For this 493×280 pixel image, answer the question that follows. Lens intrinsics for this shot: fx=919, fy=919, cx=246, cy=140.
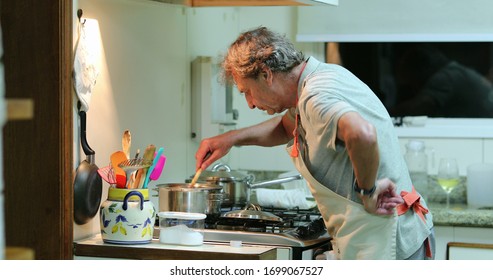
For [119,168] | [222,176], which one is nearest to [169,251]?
[119,168]

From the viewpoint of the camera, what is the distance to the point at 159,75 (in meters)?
2.91

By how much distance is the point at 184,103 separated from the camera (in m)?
3.16

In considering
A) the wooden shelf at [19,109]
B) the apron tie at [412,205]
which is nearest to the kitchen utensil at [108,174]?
the wooden shelf at [19,109]

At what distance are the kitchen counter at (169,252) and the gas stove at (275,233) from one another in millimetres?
63

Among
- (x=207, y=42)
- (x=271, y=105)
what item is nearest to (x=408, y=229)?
(x=271, y=105)

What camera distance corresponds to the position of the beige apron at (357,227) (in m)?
2.14

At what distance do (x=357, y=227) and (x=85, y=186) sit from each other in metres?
0.67

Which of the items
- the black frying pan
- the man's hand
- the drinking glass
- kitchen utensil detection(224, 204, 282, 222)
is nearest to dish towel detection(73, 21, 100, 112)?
the black frying pan

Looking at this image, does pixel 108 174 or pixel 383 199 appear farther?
pixel 108 174

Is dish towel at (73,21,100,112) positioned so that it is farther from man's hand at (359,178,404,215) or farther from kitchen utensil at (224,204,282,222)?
man's hand at (359,178,404,215)

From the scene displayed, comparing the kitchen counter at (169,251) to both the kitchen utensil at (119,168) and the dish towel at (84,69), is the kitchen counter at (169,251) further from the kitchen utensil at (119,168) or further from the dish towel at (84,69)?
the dish towel at (84,69)

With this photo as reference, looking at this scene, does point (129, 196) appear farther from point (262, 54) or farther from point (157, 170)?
point (262, 54)
